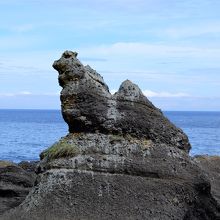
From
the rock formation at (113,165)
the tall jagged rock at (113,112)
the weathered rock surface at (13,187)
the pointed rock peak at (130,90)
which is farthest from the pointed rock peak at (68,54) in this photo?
the weathered rock surface at (13,187)

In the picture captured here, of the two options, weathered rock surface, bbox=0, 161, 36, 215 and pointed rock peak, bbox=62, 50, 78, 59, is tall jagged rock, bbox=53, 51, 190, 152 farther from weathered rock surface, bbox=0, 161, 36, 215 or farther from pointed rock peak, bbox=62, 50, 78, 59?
weathered rock surface, bbox=0, 161, 36, 215

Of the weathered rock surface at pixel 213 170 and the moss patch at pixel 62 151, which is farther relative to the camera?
the weathered rock surface at pixel 213 170

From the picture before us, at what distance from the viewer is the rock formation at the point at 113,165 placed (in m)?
14.8

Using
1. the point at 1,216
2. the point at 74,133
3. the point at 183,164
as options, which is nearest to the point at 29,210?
the point at 1,216

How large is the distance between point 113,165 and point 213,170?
29.6ft

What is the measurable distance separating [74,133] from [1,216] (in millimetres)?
2309

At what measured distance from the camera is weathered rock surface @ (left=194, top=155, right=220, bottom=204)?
64.6ft

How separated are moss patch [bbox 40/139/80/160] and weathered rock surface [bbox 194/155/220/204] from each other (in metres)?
3.27

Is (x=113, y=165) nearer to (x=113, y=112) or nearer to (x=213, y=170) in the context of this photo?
(x=113, y=112)

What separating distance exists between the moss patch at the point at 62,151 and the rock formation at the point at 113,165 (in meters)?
0.01

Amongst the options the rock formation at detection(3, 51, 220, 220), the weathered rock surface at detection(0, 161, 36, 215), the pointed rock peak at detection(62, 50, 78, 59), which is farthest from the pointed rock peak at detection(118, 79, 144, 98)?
the weathered rock surface at detection(0, 161, 36, 215)

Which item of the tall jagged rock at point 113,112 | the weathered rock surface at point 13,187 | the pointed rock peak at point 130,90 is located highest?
the pointed rock peak at point 130,90

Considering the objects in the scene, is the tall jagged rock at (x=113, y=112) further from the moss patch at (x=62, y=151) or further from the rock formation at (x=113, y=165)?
the moss patch at (x=62, y=151)

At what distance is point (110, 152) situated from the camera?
603 inches
